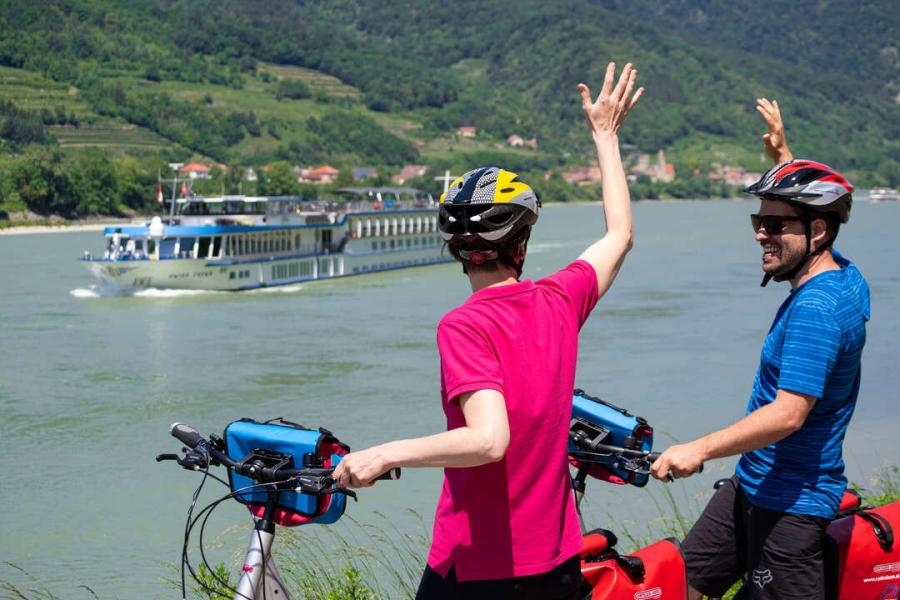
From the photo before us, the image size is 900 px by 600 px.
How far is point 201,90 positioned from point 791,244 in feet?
539

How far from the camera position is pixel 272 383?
17938 millimetres

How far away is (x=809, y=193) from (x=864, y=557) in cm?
103

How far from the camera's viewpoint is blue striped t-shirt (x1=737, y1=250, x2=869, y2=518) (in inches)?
119

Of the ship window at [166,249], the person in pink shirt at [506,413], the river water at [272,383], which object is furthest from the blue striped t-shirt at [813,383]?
the ship window at [166,249]

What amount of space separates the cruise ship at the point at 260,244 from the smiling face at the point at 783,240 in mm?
29855

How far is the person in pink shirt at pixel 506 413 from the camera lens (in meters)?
2.56

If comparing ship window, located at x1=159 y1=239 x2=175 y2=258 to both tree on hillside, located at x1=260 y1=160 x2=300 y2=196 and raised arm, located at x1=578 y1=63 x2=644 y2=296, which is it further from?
tree on hillside, located at x1=260 y1=160 x2=300 y2=196

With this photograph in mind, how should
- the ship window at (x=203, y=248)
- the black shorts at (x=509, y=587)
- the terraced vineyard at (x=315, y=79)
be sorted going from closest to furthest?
the black shorts at (x=509, y=587)
the ship window at (x=203, y=248)
the terraced vineyard at (x=315, y=79)

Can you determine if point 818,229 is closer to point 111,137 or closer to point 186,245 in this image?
point 186,245

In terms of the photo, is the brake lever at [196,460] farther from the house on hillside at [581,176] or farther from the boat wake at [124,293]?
the house on hillside at [581,176]

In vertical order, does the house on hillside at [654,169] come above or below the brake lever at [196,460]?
below

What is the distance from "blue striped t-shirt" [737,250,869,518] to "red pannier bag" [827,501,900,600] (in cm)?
20

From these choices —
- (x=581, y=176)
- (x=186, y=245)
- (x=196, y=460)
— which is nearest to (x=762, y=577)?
(x=196, y=460)

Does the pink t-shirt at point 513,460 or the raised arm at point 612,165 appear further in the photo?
the raised arm at point 612,165
